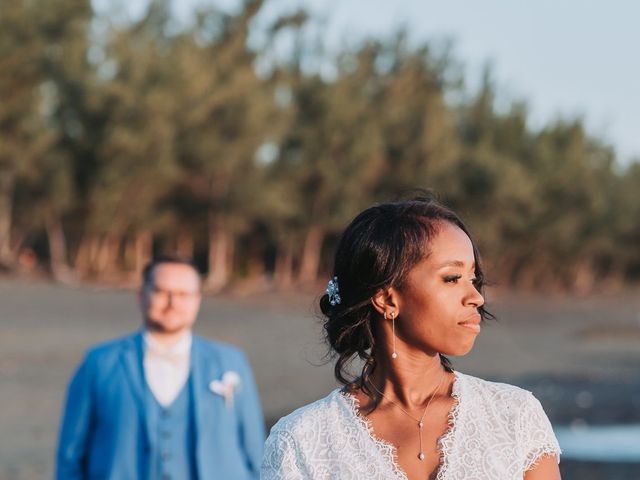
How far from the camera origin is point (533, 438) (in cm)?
312

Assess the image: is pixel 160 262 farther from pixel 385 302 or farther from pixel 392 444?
pixel 392 444

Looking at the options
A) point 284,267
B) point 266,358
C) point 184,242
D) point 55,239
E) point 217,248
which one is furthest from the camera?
point 284,267

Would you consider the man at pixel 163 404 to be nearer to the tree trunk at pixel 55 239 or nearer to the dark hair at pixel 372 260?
the dark hair at pixel 372 260

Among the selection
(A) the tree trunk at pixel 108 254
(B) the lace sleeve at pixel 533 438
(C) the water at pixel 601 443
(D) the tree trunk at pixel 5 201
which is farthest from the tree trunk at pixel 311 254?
(B) the lace sleeve at pixel 533 438

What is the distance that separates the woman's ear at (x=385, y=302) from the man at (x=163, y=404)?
10.3 feet

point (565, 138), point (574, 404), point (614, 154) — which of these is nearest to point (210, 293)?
point (574, 404)

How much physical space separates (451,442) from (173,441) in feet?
11.1

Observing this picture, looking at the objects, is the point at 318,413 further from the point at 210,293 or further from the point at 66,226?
the point at 66,226

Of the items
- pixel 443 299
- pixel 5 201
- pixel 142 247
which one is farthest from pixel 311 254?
pixel 443 299

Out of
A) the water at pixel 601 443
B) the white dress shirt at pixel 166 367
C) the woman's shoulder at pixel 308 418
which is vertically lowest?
the water at pixel 601 443

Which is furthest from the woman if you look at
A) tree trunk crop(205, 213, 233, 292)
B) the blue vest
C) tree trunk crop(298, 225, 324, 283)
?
tree trunk crop(298, 225, 324, 283)

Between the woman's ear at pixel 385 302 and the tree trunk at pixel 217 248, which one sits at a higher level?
the tree trunk at pixel 217 248

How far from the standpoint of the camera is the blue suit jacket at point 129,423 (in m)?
6.24

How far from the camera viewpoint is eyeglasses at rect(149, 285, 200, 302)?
6535 millimetres
